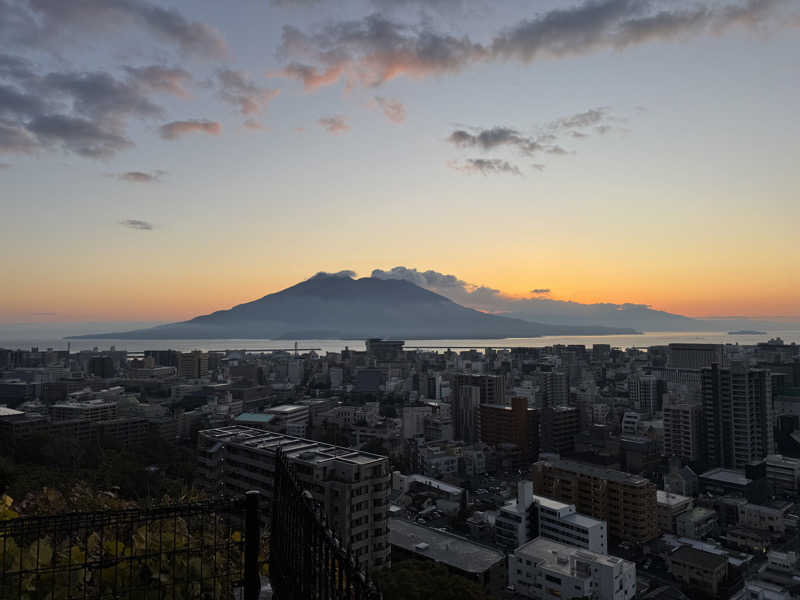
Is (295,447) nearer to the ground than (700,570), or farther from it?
farther from it

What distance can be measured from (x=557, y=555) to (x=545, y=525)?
2159 mm

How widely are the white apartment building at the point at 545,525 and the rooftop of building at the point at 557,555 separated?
49.2 inches

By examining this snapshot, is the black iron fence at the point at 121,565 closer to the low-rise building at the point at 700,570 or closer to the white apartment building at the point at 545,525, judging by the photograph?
the white apartment building at the point at 545,525

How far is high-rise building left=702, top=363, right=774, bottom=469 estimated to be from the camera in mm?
19750

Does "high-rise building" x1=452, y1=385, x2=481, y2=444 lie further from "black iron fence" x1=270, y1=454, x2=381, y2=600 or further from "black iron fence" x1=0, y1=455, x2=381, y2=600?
"black iron fence" x1=270, y1=454, x2=381, y2=600

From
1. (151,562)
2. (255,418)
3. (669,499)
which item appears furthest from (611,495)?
(255,418)

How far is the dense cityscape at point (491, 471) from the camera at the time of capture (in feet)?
30.5

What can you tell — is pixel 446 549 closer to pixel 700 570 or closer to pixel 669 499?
pixel 700 570

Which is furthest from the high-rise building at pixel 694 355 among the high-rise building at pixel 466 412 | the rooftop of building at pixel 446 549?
the rooftop of building at pixel 446 549

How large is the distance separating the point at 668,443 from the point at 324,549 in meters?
24.2

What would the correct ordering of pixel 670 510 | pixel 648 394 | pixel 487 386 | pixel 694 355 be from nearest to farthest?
pixel 670 510 < pixel 487 386 < pixel 648 394 < pixel 694 355

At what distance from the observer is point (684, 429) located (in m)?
21.3

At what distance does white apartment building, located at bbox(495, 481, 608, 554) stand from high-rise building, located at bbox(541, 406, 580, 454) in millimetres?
10030

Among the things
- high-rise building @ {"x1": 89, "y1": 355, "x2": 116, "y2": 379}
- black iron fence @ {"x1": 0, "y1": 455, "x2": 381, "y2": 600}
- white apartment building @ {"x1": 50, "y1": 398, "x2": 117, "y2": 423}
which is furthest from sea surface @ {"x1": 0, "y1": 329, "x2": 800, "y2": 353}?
black iron fence @ {"x1": 0, "y1": 455, "x2": 381, "y2": 600}
